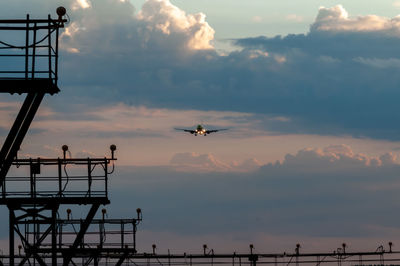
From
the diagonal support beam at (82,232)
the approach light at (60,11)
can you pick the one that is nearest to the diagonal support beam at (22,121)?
the approach light at (60,11)

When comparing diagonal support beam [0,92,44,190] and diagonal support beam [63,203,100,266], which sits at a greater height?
diagonal support beam [0,92,44,190]

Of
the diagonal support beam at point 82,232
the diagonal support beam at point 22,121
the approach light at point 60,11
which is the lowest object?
the diagonal support beam at point 82,232

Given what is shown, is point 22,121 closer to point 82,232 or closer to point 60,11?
point 60,11

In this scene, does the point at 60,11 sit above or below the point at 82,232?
above

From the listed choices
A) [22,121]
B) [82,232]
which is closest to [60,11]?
[22,121]

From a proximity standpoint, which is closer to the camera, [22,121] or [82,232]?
[22,121]

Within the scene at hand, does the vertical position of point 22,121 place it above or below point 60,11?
below

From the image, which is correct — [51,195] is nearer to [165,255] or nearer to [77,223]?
[77,223]

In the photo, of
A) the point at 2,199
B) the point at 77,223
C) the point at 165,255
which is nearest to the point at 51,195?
the point at 2,199

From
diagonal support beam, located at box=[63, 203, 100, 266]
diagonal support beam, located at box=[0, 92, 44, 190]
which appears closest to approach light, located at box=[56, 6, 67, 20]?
diagonal support beam, located at box=[0, 92, 44, 190]

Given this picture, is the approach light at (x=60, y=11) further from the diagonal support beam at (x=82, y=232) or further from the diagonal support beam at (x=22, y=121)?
the diagonal support beam at (x=82, y=232)

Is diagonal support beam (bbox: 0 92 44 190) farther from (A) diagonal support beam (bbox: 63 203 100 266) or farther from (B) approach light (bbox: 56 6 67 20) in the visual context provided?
(A) diagonal support beam (bbox: 63 203 100 266)

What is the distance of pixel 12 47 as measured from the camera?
27.9 m

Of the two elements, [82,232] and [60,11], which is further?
[82,232]
